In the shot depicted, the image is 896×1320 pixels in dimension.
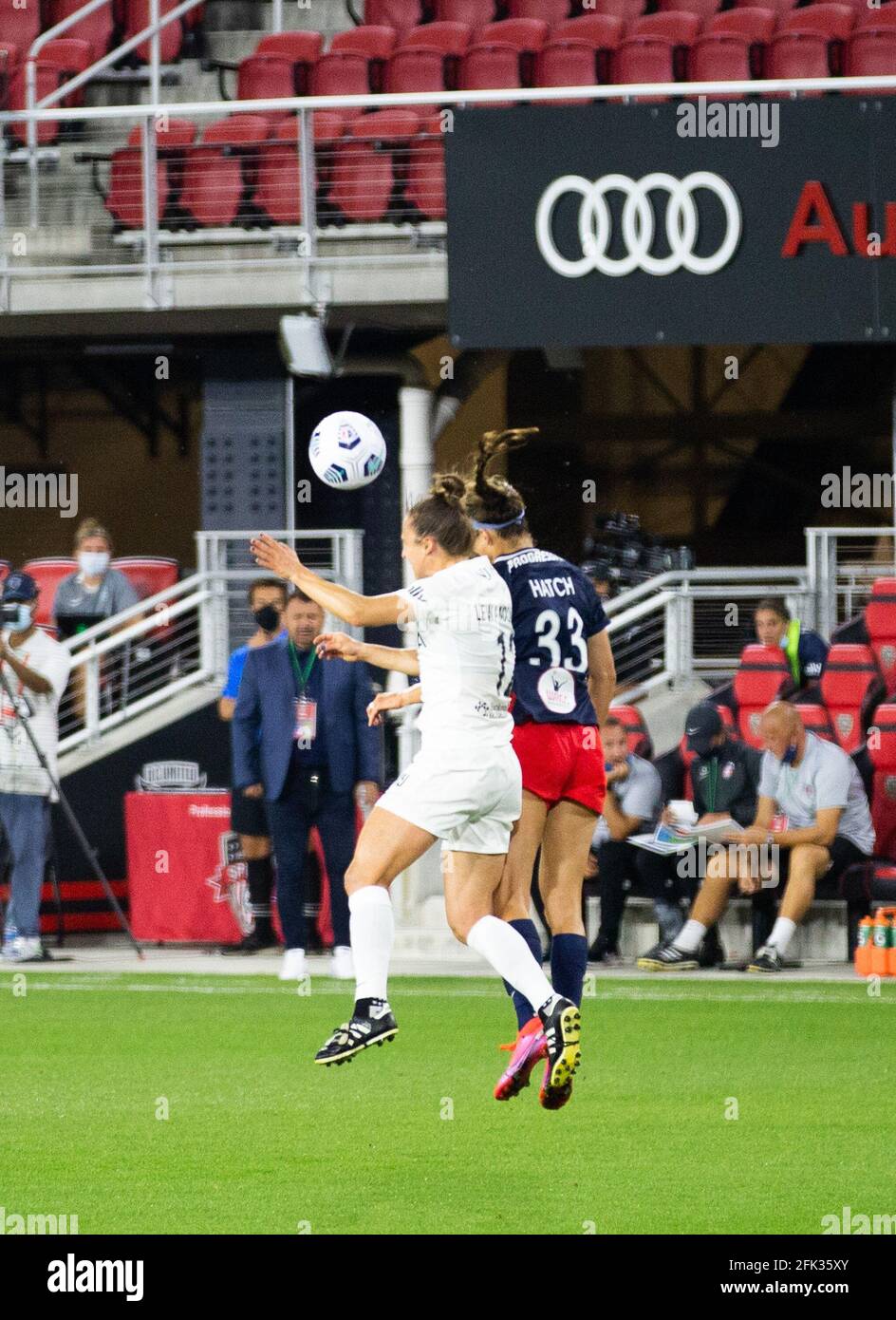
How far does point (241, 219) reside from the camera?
17.1 m

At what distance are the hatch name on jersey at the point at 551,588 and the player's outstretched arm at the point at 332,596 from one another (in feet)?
2.59

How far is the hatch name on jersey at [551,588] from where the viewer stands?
8141 millimetres

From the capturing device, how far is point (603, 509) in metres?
22.2

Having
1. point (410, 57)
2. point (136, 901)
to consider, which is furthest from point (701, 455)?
point (136, 901)

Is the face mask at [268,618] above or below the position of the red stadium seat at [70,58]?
below

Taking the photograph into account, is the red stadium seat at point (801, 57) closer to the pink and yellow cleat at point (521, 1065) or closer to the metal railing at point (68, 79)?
the metal railing at point (68, 79)

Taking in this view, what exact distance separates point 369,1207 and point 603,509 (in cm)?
1592

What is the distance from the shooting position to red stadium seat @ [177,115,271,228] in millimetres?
17688

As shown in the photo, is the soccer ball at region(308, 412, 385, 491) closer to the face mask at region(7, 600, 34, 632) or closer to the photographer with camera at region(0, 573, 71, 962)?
the photographer with camera at region(0, 573, 71, 962)

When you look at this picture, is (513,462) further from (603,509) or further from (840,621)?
(840,621)

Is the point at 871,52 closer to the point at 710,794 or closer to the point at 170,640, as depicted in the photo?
the point at 170,640

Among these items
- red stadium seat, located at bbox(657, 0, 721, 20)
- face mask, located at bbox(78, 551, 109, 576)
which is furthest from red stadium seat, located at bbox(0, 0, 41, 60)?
face mask, located at bbox(78, 551, 109, 576)

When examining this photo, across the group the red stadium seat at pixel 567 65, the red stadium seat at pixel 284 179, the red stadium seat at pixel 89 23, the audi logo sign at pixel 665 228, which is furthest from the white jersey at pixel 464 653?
the red stadium seat at pixel 89 23

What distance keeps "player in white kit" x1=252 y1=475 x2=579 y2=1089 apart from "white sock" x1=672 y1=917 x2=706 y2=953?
226 inches
